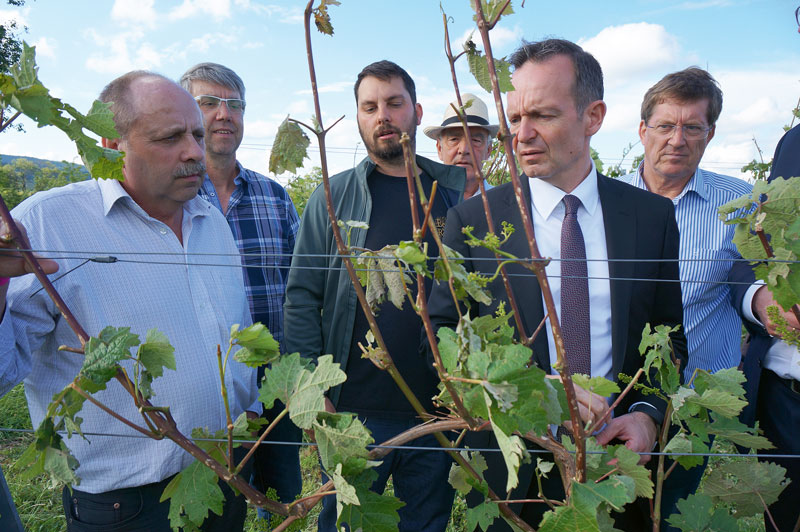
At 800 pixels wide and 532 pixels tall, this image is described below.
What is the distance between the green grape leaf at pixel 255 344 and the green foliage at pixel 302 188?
6.47 meters

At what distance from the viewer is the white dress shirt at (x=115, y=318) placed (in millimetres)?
1572

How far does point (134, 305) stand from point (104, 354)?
77 centimetres

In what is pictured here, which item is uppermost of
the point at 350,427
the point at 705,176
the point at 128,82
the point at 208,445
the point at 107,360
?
the point at 128,82

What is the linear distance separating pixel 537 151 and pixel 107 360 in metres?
1.44

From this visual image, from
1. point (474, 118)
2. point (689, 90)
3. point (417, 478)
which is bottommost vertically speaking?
point (417, 478)

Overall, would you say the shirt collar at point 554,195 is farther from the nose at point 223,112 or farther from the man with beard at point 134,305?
the nose at point 223,112

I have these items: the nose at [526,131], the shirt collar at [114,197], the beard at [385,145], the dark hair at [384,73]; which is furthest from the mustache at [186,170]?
the dark hair at [384,73]

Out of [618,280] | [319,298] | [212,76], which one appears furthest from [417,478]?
[212,76]

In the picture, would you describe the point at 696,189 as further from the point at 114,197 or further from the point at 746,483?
the point at 114,197

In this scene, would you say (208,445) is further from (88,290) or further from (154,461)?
(88,290)

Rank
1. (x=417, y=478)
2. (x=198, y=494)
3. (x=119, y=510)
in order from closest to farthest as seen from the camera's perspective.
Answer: (x=198, y=494) → (x=119, y=510) → (x=417, y=478)

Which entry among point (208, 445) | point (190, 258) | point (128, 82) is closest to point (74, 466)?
point (208, 445)

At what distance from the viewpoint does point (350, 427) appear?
0.99 m

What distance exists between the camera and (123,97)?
1885 millimetres
